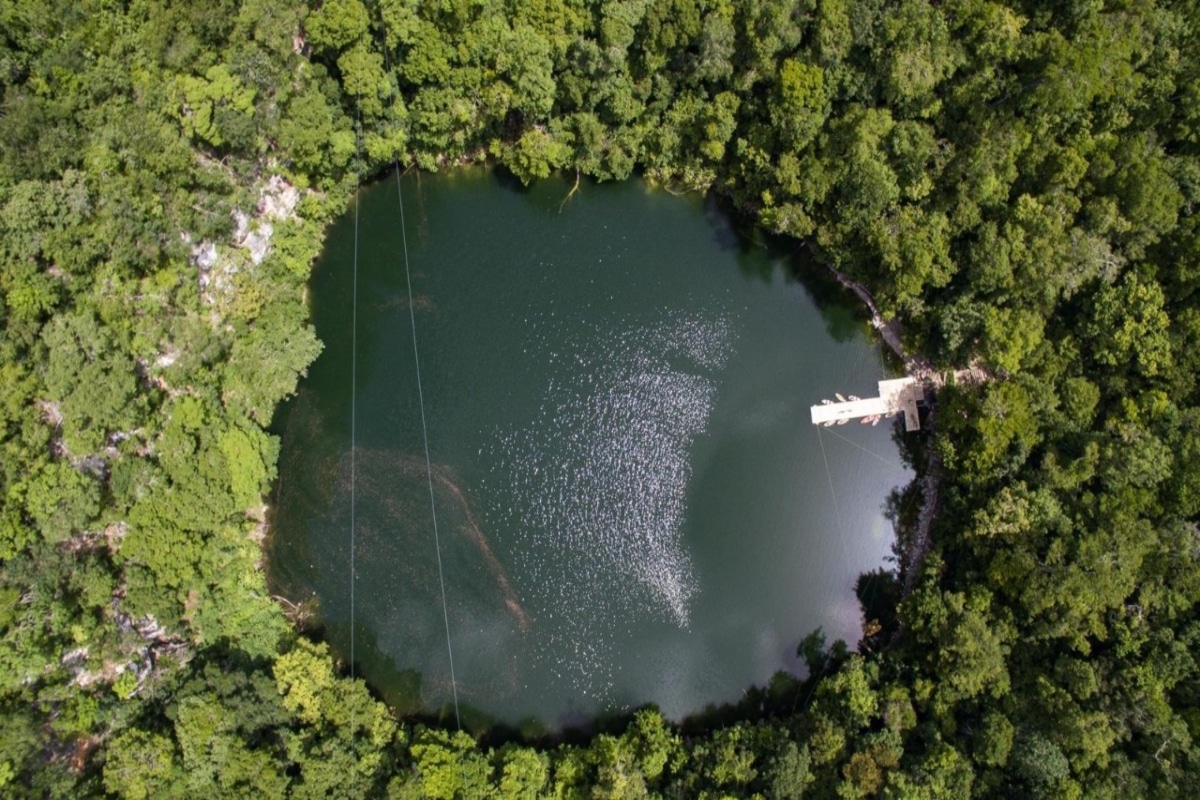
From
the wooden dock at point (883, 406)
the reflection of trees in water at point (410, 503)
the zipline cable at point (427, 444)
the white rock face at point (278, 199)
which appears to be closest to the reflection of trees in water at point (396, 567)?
the reflection of trees in water at point (410, 503)

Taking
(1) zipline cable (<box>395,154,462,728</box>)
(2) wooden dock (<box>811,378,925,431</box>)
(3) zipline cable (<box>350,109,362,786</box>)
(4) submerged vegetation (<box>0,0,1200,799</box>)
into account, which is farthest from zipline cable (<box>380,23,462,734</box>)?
(2) wooden dock (<box>811,378,925,431</box>)

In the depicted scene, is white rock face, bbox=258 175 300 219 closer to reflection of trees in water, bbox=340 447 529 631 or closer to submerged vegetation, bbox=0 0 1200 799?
submerged vegetation, bbox=0 0 1200 799

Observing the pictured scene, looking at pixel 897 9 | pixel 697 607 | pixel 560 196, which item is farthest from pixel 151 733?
pixel 897 9

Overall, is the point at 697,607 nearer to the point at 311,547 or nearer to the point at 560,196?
the point at 311,547

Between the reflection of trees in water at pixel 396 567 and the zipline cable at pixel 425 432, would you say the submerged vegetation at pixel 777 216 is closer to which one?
the reflection of trees in water at pixel 396 567

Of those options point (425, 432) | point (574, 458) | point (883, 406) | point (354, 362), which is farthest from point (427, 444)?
point (883, 406)

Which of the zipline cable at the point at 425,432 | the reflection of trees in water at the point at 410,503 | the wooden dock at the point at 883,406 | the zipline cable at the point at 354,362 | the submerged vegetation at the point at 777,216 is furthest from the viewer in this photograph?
the wooden dock at the point at 883,406
